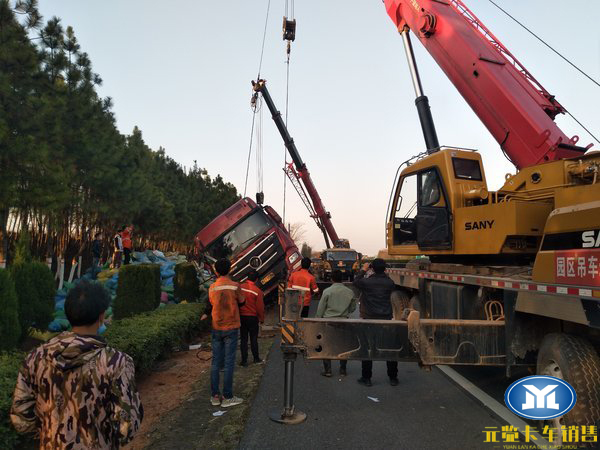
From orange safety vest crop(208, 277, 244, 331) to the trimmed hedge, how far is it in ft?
16.3

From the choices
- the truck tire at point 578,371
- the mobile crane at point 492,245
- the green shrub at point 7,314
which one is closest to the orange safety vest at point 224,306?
the mobile crane at point 492,245

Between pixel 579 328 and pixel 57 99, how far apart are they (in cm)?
1352

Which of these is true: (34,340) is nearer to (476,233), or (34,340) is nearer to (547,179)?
(476,233)

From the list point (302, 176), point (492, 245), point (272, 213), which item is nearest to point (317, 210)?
point (302, 176)

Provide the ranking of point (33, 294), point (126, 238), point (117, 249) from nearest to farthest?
point (33, 294) → point (126, 238) → point (117, 249)

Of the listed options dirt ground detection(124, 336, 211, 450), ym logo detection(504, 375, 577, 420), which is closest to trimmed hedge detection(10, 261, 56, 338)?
dirt ground detection(124, 336, 211, 450)

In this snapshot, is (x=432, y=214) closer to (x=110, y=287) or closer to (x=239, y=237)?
(x=239, y=237)

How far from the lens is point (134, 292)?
984 centimetres

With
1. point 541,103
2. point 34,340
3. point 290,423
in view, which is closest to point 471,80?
point 541,103

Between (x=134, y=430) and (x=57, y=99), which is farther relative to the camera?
(x=57, y=99)

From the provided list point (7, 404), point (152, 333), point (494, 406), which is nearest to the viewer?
point (7, 404)

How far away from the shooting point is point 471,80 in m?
7.84

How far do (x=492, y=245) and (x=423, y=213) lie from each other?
1.54m

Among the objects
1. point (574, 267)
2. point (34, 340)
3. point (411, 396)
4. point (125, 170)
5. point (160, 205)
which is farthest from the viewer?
point (160, 205)
